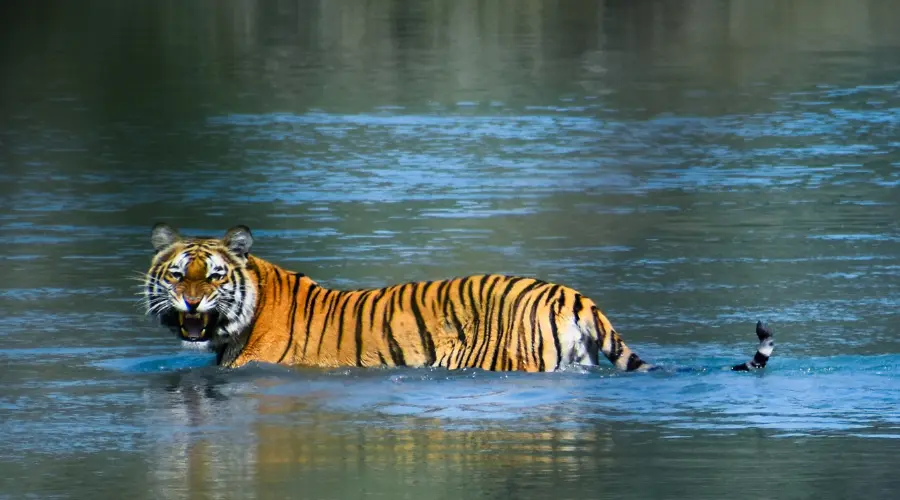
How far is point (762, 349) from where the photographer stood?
1038 centimetres

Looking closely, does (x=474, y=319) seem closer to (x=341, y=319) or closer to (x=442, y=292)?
(x=442, y=292)

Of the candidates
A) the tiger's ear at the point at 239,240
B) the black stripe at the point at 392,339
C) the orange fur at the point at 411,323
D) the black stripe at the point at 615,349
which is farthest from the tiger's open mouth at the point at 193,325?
the black stripe at the point at 615,349

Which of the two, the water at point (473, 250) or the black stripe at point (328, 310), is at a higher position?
the black stripe at point (328, 310)

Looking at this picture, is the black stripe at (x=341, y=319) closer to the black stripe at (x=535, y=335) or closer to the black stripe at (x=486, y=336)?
the black stripe at (x=486, y=336)

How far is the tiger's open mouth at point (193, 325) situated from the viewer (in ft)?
36.1

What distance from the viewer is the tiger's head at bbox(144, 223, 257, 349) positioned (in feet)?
36.0

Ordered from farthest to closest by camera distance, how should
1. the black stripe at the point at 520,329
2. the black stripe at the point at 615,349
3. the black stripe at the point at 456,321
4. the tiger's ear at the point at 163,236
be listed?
1. the tiger's ear at the point at 163,236
2. the black stripe at the point at 456,321
3. the black stripe at the point at 520,329
4. the black stripe at the point at 615,349

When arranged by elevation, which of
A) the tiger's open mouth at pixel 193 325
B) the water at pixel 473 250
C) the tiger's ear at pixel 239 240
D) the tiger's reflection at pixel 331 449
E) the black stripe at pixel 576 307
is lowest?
the water at pixel 473 250

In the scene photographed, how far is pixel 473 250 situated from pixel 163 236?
4.26 meters

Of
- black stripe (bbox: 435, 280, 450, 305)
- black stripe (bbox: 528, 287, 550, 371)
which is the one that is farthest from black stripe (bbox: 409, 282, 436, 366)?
black stripe (bbox: 528, 287, 550, 371)

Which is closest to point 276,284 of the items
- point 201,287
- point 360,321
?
point 201,287

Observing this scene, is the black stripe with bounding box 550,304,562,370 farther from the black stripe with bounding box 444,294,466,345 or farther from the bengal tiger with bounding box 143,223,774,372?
the black stripe with bounding box 444,294,466,345

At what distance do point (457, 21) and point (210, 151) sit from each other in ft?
88.2

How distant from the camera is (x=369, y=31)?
45.4 metres
